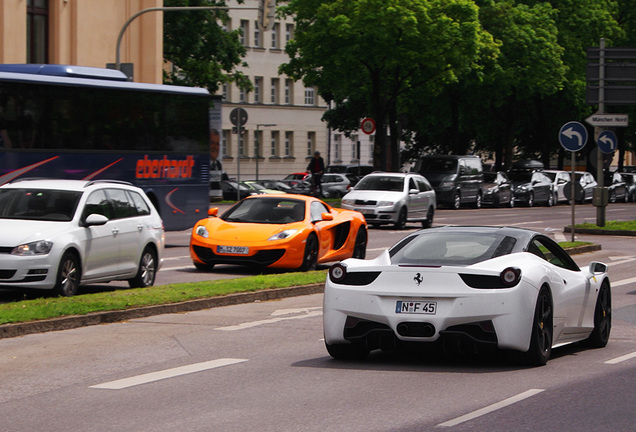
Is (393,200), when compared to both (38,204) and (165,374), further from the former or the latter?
(165,374)

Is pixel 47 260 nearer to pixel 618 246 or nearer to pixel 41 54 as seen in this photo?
pixel 618 246

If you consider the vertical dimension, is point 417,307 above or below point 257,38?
below

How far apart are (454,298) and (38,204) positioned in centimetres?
779

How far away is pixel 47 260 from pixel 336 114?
219 ft

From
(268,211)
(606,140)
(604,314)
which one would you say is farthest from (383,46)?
(604,314)

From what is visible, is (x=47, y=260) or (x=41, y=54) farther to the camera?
(x=41, y=54)

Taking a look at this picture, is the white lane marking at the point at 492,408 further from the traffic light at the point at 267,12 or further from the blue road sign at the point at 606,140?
the blue road sign at the point at 606,140

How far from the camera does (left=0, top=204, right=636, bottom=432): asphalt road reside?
747 centimetres

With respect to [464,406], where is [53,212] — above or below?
above

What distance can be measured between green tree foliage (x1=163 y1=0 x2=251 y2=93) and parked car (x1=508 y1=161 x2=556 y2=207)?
14473mm

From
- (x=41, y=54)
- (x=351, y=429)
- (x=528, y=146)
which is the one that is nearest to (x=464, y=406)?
(x=351, y=429)

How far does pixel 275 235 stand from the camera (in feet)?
64.5

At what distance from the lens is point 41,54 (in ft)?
143

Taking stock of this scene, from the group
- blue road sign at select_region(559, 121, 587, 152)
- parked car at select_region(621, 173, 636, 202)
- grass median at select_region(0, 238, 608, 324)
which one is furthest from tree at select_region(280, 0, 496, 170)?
grass median at select_region(0, 238, 608, 324)
